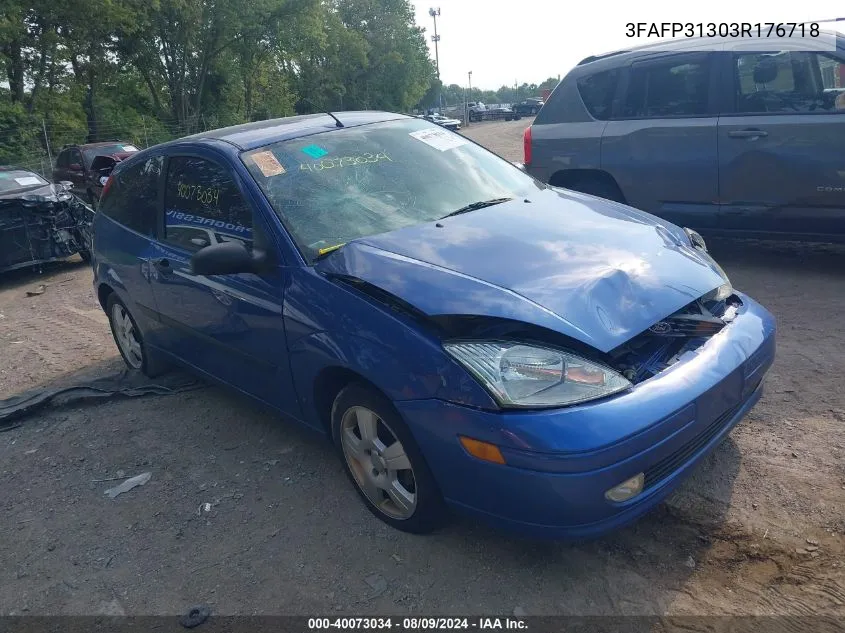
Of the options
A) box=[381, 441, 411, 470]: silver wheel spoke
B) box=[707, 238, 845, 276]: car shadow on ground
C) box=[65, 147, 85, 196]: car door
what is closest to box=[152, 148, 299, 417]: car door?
box=[381, 441, 411, 470]: silver wheel spoke

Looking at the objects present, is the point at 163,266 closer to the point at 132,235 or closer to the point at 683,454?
the point at 132,235

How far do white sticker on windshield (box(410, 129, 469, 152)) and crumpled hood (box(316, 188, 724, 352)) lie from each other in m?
0.77

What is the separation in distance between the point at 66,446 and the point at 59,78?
1079 inches

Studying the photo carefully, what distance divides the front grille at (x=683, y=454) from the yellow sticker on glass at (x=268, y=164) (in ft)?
7.44

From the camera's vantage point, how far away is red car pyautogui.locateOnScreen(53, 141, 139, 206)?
14391mm

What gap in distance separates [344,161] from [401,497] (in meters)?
1.80

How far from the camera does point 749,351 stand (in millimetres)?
2889

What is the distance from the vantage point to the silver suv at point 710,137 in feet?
18.3

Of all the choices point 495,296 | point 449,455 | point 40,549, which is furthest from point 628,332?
point 40,549

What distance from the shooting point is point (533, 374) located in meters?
2.48

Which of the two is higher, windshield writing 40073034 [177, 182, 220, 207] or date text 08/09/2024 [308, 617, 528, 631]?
windshield writing 40073034 [177, 182, 220, 207]

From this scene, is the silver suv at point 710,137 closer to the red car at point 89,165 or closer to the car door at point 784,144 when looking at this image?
the car door at point 784,144

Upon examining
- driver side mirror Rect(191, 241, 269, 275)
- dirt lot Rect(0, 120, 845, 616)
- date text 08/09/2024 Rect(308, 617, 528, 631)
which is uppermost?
driver side mirror Rect(191, 241, 269, 275)

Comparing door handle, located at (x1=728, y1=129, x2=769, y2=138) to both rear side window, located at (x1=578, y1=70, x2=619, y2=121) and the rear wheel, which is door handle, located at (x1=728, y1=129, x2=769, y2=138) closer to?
the rear wheel
